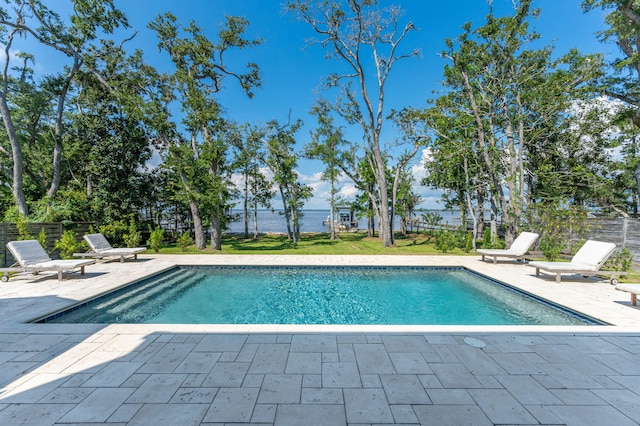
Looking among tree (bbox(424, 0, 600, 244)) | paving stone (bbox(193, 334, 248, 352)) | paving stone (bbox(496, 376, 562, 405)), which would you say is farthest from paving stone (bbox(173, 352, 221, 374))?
tree (bbox(424, 0, 600, 244))

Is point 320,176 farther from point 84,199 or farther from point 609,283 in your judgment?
point 609,283

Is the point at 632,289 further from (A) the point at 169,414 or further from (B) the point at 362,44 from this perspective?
A: (B) the point at 362,44

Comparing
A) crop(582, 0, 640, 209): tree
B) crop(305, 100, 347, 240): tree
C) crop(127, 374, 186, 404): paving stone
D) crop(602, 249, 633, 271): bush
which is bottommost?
crop(127, 374, 186, 404): paving stone

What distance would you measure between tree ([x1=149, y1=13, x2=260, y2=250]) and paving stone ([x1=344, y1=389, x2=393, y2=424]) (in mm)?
11434

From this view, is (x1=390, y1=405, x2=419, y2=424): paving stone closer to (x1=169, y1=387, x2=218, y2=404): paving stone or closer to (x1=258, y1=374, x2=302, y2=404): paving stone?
(x1=258, y1=374, x2=302, y2=404): paving stone

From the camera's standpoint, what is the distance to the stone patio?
7.59 feet

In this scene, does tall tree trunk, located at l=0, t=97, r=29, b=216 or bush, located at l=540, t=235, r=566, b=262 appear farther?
tall tree trunk, located at l=0, t=97, r=29, b=216

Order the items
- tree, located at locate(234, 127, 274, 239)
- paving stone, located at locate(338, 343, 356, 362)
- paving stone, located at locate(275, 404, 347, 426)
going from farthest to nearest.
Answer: tree, located at locate(234, 127, 274, 239) → paving stone, located at locate(338, 343, 356, 362) → paving stone, located at locate(275, 404, 347, 426)

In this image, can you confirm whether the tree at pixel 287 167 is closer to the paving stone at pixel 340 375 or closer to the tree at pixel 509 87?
the tree at pixel 509 87

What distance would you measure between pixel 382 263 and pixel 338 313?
3942 mm

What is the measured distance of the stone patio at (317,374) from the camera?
2314 millimetres

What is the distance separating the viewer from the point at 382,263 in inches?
369

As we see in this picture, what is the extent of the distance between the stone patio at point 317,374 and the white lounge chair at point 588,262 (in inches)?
85.9

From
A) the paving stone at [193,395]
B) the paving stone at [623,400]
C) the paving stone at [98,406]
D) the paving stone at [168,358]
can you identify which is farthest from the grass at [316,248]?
the paving stone at [98,406]
